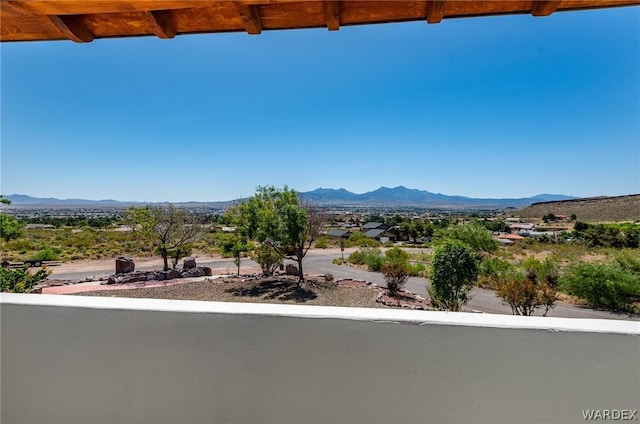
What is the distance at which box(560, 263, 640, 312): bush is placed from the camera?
9.40 m

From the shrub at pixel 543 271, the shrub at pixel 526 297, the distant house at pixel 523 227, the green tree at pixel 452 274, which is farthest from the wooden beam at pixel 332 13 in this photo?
the distant house at pixel 523 227

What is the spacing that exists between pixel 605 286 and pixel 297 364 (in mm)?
13265

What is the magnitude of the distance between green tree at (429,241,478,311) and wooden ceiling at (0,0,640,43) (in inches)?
326

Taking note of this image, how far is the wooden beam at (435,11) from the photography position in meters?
0.90

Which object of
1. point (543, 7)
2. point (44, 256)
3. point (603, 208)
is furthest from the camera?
point (603, 208)

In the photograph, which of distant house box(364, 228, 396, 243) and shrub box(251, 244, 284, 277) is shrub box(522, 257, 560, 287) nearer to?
shrub box(251, 244, 284, 277)

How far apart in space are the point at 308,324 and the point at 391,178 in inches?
2136

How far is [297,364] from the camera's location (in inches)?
31.6

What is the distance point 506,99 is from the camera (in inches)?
825

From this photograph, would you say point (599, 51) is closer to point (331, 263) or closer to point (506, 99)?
point (506, 99)

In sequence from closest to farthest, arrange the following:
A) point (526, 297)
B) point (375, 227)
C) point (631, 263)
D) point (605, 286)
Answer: point (526, 297) → point (605, 286) → point (631, 263) → point (375, 227)

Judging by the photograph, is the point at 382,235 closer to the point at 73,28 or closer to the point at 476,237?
the point at 476,237

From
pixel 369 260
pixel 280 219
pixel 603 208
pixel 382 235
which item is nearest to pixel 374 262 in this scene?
pixel 369 260

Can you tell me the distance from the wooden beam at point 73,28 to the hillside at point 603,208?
1324 inches
